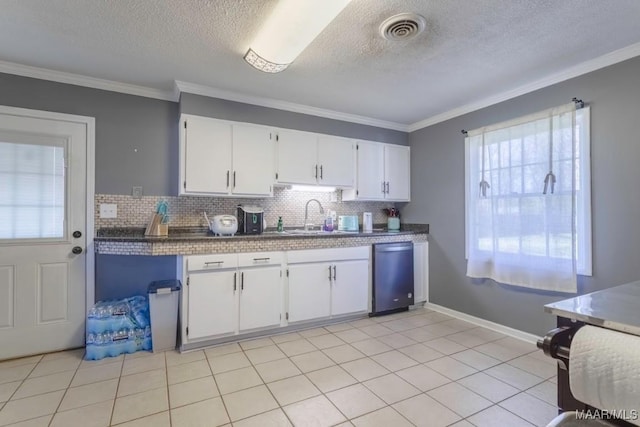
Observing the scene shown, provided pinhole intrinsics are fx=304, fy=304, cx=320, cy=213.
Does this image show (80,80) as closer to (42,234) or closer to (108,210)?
(108,210)

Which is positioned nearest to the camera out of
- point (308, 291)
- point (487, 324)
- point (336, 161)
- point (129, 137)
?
point (129, 137)

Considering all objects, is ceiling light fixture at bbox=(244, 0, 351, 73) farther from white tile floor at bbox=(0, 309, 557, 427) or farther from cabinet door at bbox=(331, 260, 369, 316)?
white tile floor at bbox=(0, 309, 557, 427)

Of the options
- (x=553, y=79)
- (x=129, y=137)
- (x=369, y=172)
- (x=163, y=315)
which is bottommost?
(x=163, y=315)

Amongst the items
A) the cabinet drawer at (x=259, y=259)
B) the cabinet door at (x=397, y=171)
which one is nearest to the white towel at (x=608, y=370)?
the cabinet drawer at (x=259, y=259)

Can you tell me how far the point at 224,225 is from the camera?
2828mm

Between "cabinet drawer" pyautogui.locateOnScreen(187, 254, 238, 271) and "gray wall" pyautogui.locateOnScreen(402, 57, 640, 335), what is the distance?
8.02 ft

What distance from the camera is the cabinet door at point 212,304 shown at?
2.51 m

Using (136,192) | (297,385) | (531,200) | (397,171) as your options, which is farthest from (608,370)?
(397,171)

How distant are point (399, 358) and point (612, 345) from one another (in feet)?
6.14

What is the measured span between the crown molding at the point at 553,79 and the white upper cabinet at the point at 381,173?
0.60 meters

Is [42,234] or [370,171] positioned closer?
[42,234]

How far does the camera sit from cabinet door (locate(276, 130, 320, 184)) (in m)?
3.23

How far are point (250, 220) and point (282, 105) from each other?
1.28 m

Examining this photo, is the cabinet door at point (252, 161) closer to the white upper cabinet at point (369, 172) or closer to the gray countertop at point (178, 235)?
the gray countertop at point (178, 235)
